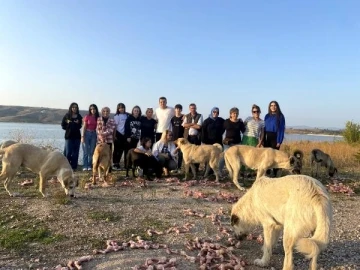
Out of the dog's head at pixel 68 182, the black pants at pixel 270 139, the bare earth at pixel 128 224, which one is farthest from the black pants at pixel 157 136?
the dog's head at pixel 68 182

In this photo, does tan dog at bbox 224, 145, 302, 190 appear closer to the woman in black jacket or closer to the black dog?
the black dog

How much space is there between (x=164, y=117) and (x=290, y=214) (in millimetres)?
7370

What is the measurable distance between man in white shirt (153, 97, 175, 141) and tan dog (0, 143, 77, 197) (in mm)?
3776

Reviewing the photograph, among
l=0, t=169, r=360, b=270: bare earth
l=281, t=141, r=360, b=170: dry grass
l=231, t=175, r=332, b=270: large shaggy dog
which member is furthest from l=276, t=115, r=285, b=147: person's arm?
l=231, t=175, r=332, b=270: large shaggy dog

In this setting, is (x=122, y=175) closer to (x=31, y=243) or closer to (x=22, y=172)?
(x=22, y=172)

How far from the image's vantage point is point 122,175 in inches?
439

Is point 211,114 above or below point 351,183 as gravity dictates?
above

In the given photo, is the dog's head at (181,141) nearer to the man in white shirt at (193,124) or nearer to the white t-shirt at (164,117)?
the man in white shirt at (193,124)

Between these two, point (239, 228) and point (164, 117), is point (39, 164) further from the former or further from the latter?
point (239, 228)

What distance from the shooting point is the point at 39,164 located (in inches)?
329

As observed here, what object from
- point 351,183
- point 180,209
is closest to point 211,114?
point 180,209

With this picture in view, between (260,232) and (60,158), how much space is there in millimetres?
4993

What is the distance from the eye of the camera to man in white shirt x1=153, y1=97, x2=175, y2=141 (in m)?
11.2

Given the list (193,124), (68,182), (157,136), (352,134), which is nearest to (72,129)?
(157,136)
